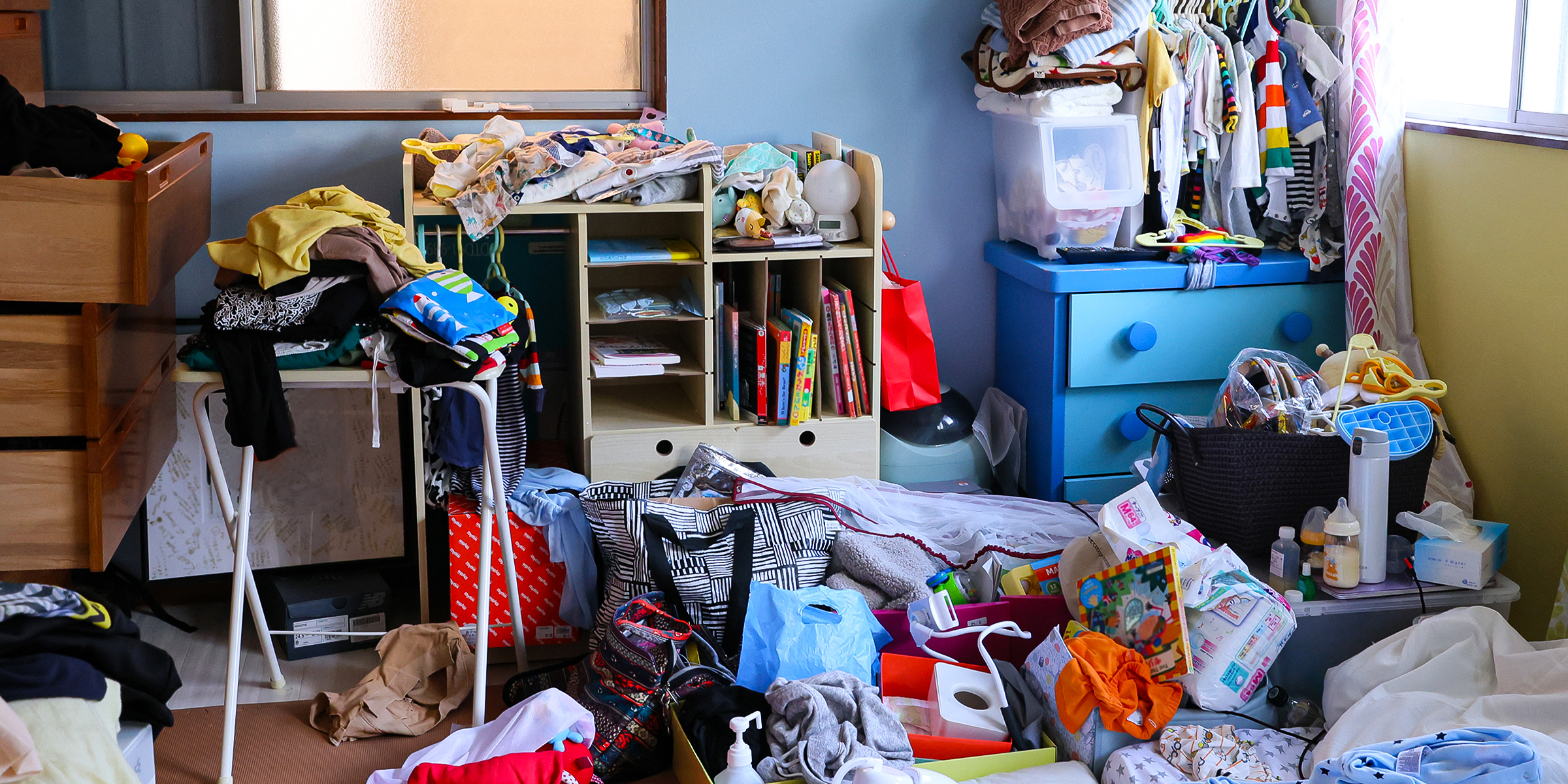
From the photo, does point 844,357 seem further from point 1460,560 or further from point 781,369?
point 1460,560

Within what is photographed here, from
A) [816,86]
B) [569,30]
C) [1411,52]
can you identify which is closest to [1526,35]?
[1411,52]

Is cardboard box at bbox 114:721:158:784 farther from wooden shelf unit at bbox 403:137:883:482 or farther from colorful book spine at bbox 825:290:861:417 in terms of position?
colorful book spine at bbox 825:290:861:417

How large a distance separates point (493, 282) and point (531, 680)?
0.89 m

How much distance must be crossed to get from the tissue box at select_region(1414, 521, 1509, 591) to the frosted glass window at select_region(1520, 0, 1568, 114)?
0.90 metres

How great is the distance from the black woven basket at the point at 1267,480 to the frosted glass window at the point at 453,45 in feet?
5.43

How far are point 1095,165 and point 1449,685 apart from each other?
148cm

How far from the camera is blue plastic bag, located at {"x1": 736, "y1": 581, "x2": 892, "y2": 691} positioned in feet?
7.37

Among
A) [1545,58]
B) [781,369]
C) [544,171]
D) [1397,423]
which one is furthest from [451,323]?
[1545,58]

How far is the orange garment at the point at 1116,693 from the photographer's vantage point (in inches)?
80.7

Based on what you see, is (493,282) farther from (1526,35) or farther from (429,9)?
(1526,35)

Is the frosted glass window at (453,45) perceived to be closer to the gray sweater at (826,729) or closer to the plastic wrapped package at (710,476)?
the plastic wrapped package at (710,476)

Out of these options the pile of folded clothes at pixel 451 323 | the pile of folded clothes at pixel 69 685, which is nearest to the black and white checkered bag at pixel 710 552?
the pile of folded clothes at pixel 451 323

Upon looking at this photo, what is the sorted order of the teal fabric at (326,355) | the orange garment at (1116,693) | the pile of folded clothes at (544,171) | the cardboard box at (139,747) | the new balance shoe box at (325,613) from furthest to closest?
1. the new balance shoe box at (325,613)
2. the pile of folded clothes at (544,171)
3. the teal fabric at (326,355)
4. the orange garment at (1116,693)
5. the cardboard box at (139,747)

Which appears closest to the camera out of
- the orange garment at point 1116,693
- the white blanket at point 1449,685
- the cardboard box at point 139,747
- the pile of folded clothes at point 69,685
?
the pile of folded clothes at point 69,685
